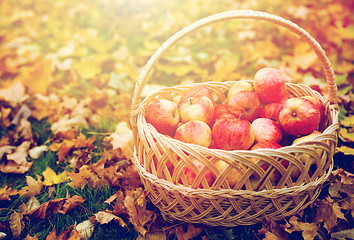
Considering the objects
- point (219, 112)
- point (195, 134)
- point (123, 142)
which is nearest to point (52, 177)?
point (123, 142)

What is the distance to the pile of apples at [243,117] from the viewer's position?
1.26 metres

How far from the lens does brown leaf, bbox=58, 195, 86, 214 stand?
4.73 feet

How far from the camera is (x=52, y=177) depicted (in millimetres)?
1642

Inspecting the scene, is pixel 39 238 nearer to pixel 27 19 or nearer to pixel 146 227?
pixel 146 227

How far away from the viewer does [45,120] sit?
224 cm

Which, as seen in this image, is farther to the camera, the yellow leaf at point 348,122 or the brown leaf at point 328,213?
the yellow leaf at point 348,122

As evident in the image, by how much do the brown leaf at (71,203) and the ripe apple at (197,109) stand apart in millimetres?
691

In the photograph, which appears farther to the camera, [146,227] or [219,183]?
[146,227]

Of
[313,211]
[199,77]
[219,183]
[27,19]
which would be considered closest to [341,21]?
[199,77]

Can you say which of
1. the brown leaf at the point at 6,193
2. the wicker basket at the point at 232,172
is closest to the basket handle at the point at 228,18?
the wicker basket at the point at 232,172

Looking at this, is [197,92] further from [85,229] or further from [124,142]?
[85,229]

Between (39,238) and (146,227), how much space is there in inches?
20.2

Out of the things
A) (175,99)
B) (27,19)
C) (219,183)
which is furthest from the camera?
(27,19)

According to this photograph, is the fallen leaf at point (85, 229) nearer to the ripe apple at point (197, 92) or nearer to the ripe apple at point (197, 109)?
the ripe apple at point (197, 109)
